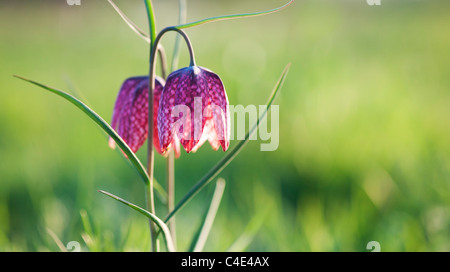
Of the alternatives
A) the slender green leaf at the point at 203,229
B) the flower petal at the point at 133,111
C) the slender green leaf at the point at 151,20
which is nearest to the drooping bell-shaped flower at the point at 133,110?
the flower petal at the point at 133,111

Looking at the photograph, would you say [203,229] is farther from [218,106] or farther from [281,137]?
[281,137]

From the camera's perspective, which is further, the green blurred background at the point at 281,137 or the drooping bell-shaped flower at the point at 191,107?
the green blurred background at the point at 281,137

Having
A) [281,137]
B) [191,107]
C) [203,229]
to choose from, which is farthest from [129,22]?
[281,137]

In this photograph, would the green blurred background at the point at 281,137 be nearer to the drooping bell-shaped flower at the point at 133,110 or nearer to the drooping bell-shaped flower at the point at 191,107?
the drooping bell-shaped flower at the point at 133,110

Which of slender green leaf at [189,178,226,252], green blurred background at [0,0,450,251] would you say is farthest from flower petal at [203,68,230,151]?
green blurred background at [0,0,450,251]

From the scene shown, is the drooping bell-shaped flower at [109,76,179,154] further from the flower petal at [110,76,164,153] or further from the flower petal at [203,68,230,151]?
the flower petal at [203,68,230,151]

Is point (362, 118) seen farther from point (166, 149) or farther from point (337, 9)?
point (166, 149)
